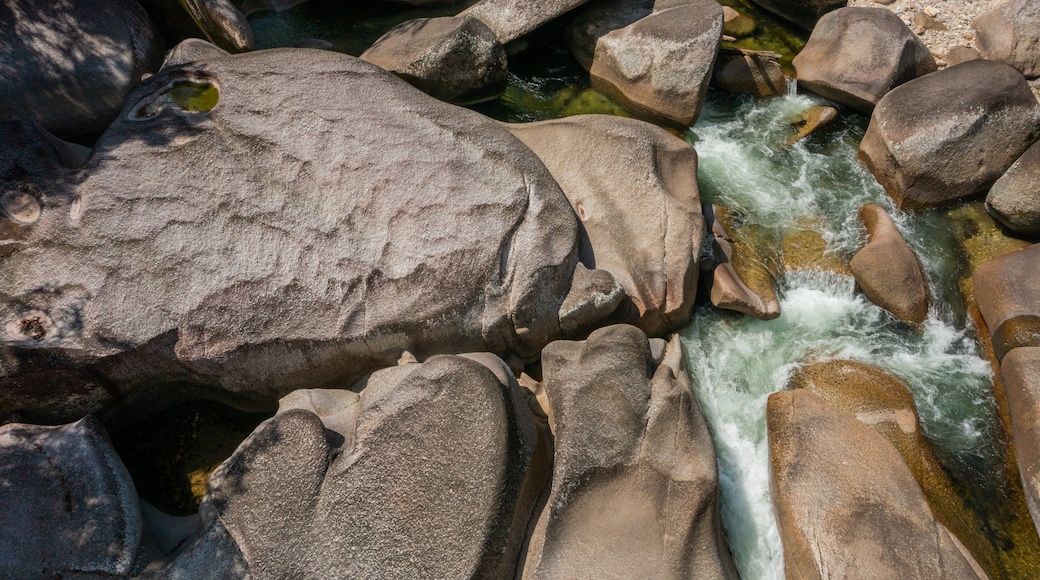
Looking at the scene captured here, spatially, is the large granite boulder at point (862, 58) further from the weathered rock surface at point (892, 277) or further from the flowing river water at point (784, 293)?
the weathered rock surface at point (892, 277)

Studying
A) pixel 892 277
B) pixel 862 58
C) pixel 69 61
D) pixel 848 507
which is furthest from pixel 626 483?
pixel 862 58

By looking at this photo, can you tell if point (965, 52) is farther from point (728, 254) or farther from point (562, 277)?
point (562, 277)

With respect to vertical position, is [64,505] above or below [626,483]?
above

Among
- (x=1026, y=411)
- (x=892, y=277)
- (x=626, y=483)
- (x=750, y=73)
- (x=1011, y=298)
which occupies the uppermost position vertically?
(x=750, y=73)

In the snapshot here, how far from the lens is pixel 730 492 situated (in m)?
6.21

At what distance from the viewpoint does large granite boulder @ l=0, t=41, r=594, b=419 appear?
5.44 meters

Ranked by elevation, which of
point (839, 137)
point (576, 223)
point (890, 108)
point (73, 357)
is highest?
point (73, 357)

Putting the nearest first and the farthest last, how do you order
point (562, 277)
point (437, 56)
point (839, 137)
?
1. point (562, 277)
2. point (437, 56)
3. point (839, 137)

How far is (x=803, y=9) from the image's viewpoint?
35.5ft

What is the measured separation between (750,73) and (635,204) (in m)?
4.37

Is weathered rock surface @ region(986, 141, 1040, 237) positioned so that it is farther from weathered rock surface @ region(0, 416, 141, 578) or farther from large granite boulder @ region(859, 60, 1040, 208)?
weathered rock surface @ region(0, 416, 141, 578)

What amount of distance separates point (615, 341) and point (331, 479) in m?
2.74

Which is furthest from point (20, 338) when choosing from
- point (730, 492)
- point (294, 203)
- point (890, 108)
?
point (890, 108)

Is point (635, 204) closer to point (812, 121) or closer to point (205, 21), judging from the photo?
point (812, 121)
